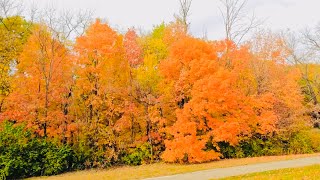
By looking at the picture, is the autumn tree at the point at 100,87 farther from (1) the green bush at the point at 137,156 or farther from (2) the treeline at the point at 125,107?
(1) the green bush at the point at 137,156

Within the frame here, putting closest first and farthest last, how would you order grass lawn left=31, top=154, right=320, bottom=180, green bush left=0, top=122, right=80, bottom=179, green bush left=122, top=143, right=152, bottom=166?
grass lawn left=31, top=154, right=320, bottom=180 → green bush left=0, top=122, right=80, bottom=179 → green bush left=122, top=143, right=152, bottom=166

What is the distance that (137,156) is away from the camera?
79.5 ft

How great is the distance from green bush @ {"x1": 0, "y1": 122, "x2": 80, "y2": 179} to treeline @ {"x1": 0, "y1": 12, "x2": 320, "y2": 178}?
0.22 ft

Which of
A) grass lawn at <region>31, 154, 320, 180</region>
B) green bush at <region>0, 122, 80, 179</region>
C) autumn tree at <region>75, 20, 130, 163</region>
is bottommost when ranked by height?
grass lawn at <region>31, 154, 320, 180</region>

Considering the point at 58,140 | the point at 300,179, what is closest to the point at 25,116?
the point at 58,140

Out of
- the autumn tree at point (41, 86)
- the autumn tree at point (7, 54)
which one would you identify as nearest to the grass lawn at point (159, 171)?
the autumn tree at point (41, 86)

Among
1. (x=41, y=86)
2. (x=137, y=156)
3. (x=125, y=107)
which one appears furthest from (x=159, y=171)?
(x=41, y=86)

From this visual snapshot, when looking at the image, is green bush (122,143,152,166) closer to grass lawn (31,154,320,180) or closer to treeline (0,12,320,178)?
treeline (0,12,320,178)

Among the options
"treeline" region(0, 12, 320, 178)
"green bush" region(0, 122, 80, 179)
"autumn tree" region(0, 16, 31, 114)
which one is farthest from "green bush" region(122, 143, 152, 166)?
"autumn tree" region(0, 16, 31, 114)

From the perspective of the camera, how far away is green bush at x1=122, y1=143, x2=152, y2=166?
24.1 metres

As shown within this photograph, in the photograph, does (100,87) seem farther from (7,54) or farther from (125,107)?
(7,54)

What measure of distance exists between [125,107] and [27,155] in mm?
7679

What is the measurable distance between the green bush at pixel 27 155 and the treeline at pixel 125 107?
0.07 meters

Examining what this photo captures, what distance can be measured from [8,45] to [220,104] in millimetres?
17325
